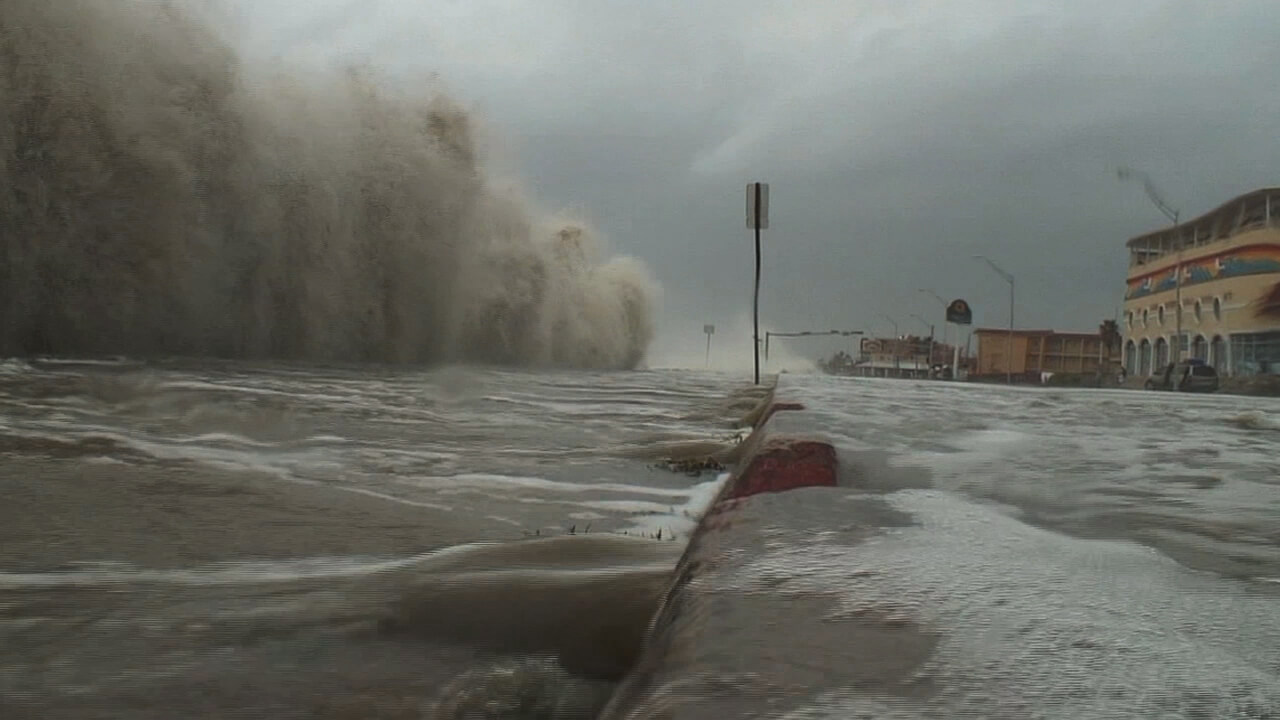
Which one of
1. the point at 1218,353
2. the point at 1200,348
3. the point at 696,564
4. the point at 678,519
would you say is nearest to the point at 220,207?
the point at 678,519

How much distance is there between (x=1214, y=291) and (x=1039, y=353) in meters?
16.8

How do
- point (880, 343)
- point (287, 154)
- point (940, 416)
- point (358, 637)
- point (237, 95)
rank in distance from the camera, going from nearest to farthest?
1. point (358, 637)
2. point (940, 416)
3. point (237, 95)
4. point (287, 154)
5. point (880, 343)

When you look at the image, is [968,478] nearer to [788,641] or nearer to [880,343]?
[788,641]

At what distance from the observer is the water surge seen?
11.5 meters

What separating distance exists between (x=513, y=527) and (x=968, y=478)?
134 cm

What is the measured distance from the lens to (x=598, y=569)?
2.14 meters

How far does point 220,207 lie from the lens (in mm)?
14555

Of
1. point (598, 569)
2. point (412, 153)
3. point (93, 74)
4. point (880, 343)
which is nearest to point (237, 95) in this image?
point (93, 74)

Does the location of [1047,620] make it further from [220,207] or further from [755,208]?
[220,207]

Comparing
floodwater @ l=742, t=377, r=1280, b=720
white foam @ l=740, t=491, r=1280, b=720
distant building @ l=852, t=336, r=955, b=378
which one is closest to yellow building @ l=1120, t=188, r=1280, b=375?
distant building @ l=852, t=336, r=955, b=378

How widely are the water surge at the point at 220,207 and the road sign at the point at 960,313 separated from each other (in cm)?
3763

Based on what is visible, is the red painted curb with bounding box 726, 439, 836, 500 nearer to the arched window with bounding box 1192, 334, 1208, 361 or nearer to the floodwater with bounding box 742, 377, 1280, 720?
the floodwater with bounding box 742, 377, 1280, 720

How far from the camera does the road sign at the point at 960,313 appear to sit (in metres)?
54.6

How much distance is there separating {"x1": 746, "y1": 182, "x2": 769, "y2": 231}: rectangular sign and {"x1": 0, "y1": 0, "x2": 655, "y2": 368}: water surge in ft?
27.4
